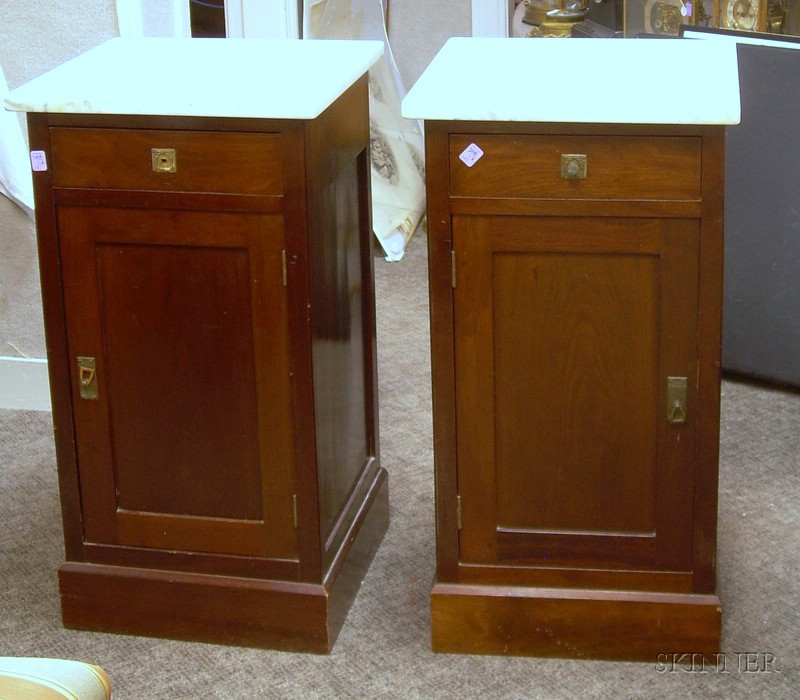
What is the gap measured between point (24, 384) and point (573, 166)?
1.79 metres

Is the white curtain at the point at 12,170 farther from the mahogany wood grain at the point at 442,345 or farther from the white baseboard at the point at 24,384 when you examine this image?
the mahogany wood grain at the point at 442,345

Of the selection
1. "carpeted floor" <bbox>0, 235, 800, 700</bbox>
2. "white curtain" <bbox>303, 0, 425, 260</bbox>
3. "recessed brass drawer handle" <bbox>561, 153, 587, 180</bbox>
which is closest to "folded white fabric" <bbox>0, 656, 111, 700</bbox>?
"carpeted floor" <bbox>0, 235, 800, 700</bbox>

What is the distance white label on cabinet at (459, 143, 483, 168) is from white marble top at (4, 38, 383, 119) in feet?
0.76

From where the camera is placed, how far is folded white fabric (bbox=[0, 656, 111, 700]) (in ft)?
4.51

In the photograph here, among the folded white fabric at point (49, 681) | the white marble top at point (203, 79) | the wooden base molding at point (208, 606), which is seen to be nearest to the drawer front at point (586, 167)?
the white marble top at point (203, 79)

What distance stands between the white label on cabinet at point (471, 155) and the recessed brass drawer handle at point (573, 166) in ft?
0.42

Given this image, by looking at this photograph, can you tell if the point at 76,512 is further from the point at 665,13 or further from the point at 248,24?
the point at 665,13

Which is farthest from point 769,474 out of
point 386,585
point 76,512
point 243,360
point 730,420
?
point 76,512

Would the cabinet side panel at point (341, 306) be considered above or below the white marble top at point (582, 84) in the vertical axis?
below

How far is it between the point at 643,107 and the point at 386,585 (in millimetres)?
1081

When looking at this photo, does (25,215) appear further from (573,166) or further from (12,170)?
(573,166)

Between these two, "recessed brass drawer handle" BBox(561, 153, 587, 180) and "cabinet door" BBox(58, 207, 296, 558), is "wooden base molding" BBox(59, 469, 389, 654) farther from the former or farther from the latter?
"recessed brass drawer handle" BBox(561, 153, 587, 180)

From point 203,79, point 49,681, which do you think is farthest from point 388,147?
point 49,681

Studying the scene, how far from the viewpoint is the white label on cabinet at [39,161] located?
2109 mm
